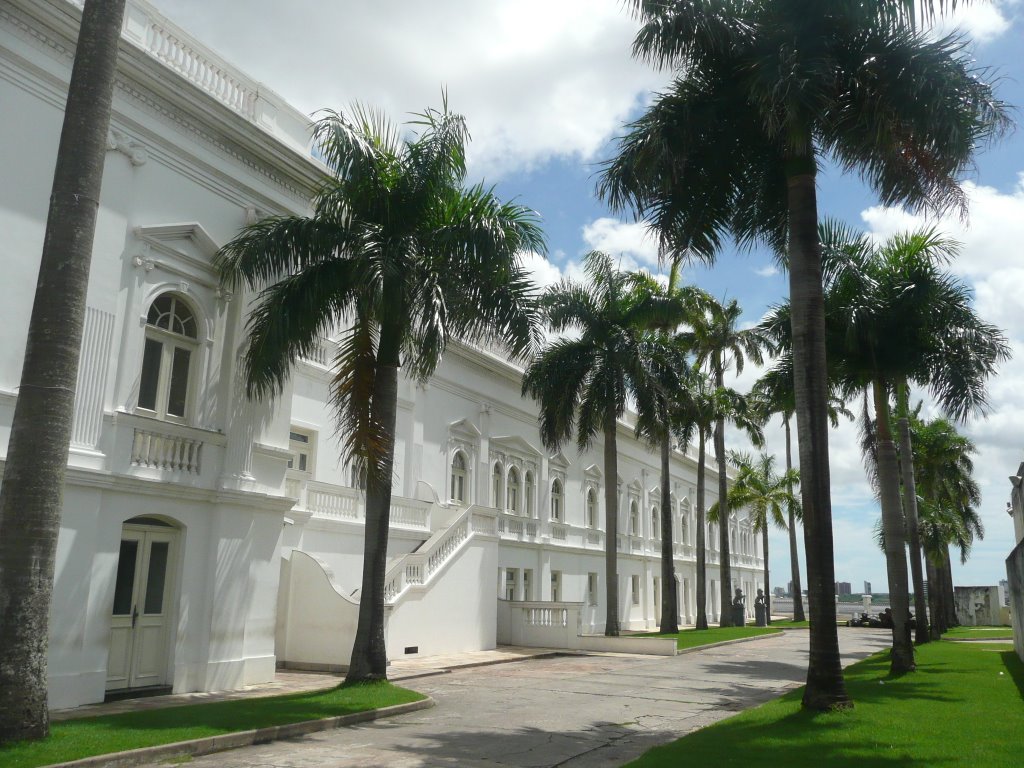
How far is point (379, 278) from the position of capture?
13.9m

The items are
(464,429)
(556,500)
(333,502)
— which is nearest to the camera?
(333,502)

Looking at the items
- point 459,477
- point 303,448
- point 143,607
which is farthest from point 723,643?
point 143,607

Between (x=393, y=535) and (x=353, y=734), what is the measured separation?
41.4 ft

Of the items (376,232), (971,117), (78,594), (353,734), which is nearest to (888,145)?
(971,117)

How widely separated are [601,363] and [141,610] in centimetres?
1664

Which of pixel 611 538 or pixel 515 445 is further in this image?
pixel 515 445

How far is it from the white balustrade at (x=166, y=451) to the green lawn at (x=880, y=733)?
878 cm

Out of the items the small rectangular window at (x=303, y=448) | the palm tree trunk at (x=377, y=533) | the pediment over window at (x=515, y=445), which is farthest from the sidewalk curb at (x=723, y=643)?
the palm tree trunk at (x=377, y=533)

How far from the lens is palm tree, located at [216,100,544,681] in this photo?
14.3 metres

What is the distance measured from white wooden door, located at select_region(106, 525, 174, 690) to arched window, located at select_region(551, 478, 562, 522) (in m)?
23.2

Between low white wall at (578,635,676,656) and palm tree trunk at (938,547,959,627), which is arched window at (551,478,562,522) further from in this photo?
palm tree trunk at (938,547,959,627)

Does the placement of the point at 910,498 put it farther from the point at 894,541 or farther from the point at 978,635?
the point at 978,635

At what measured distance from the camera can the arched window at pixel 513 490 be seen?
33.3 meters

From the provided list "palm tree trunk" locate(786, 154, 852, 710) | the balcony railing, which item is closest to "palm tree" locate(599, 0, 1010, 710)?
"palm tree trunk" locate(786, 154, 852, 710)
